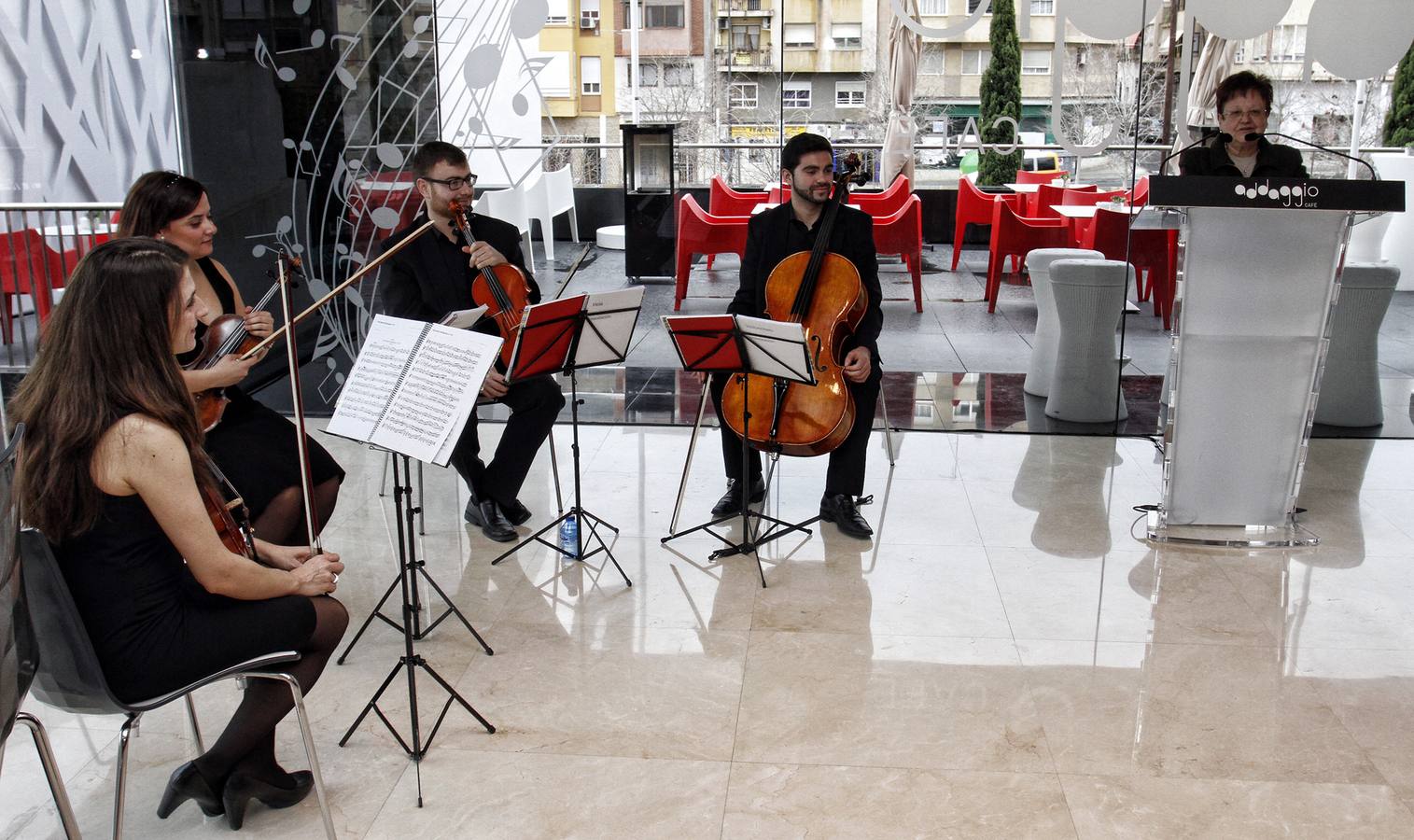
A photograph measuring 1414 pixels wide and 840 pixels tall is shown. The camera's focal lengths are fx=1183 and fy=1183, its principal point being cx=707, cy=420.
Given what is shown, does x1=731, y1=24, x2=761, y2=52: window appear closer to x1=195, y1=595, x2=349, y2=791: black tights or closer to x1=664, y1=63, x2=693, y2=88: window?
x1=664, y1=63, x2=693, y2=88: window

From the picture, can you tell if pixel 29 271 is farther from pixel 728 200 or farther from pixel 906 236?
pixel 906 236

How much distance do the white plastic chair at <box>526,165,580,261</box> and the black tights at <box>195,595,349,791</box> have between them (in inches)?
135

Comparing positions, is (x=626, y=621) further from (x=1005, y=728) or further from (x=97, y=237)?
(x=97, y=237)

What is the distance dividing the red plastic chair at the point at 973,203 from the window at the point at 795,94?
0.80m

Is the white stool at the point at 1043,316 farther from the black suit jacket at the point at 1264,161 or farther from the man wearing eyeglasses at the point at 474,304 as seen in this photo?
the man wearing eyeglasses at the point at 474,304

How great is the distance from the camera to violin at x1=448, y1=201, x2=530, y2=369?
12.6 feet

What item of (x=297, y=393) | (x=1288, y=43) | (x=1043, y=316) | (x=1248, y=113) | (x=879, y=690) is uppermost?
(x=1288, y=43)

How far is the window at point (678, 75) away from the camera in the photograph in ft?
18.0

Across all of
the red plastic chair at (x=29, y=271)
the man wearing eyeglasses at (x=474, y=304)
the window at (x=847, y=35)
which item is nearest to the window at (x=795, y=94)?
the window at (x=847, y=35)

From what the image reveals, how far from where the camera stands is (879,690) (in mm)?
3148

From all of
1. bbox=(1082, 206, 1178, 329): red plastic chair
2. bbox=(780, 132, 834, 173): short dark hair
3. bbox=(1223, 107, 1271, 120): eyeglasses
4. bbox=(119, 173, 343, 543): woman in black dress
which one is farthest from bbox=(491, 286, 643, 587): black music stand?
bbox=(1082, 206, 1178, 329): red plastic chair

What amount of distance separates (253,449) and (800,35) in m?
3.23

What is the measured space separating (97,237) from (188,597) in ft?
14.4

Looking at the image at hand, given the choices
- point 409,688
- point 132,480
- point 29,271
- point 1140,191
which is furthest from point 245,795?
point 29,271
